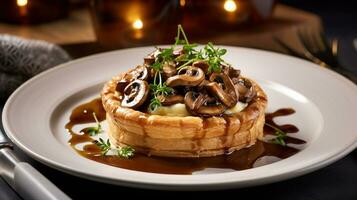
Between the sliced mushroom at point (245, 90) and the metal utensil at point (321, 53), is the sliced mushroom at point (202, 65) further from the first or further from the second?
the metal utensil at point (321, 53)

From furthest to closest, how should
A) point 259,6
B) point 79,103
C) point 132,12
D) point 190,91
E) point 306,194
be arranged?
1. point 259,6
2. point 132,12
3. point 79,103
4. point 190,91
5. point 306,194

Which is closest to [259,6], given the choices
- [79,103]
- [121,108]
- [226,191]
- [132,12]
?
[132,12]

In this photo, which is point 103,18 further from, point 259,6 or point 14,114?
point 14,114

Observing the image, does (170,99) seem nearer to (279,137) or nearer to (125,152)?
(125,152)

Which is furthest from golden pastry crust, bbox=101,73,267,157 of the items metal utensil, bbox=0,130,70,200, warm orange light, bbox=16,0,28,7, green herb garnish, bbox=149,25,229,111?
warm orange light, bbox=16,0,28,7

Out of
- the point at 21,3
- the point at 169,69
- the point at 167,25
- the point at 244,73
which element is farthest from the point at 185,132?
the point at 21,3

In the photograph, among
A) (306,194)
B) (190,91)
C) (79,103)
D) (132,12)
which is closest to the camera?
(306,194)
